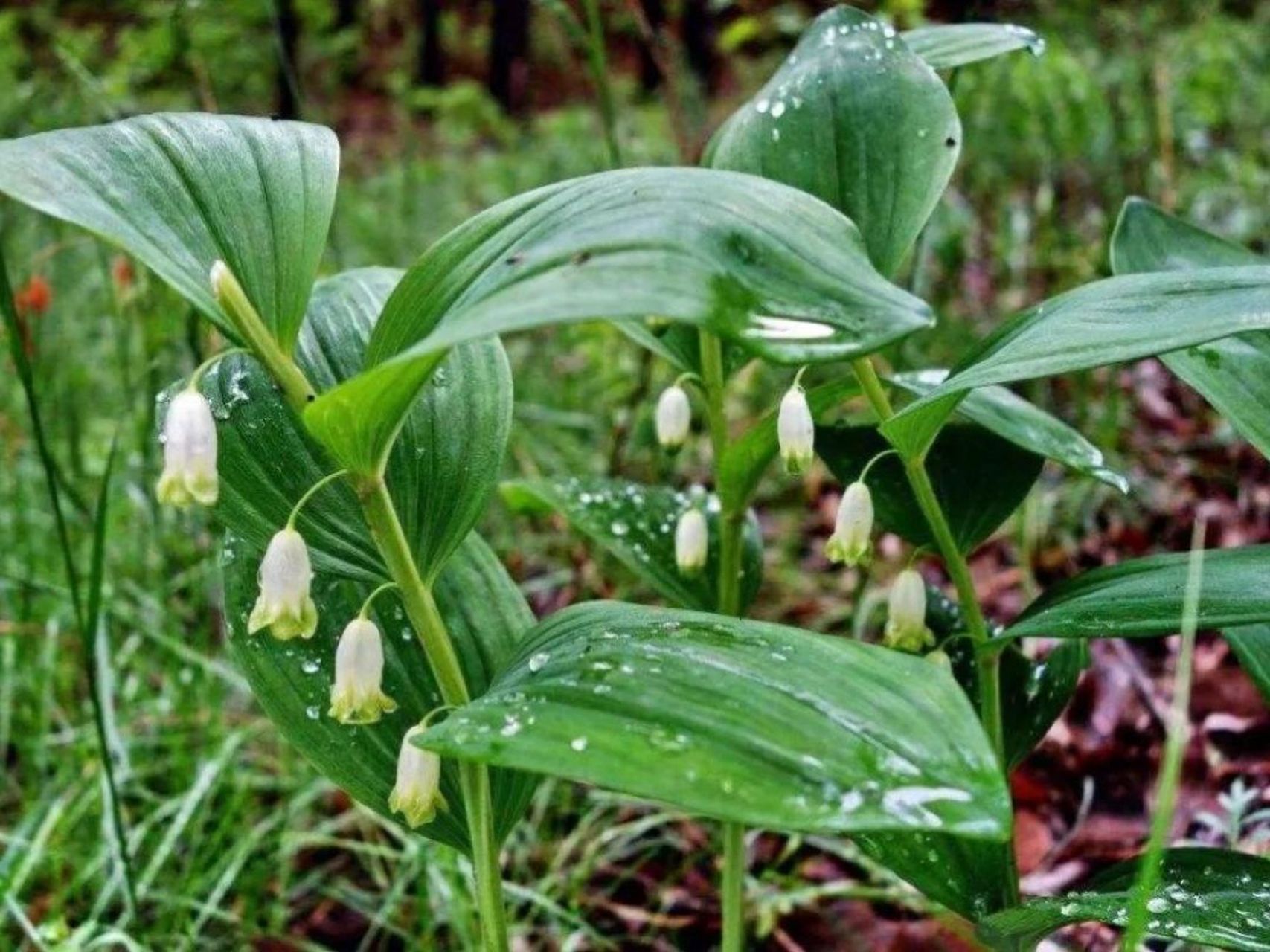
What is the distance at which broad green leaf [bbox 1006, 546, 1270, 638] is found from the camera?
943 mm

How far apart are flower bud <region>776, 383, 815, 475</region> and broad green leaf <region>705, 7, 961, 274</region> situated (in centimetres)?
16

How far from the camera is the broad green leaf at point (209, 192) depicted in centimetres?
84

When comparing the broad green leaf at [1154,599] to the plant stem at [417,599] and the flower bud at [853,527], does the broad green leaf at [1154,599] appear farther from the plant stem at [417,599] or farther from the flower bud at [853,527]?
the plant stem at [417,599]

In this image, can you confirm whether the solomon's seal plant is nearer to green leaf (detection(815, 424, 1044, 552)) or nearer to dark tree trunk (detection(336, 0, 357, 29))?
green leaf (detection(815, 424, 1044, 552))

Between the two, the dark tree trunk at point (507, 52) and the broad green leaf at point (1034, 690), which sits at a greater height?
the dark tree trunk at point (507, 52)

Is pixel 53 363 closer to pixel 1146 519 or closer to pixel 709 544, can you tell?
pixel 709 544

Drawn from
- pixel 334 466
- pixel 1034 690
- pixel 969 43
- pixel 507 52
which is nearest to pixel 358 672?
pixel 334 466

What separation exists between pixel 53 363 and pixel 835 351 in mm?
2777

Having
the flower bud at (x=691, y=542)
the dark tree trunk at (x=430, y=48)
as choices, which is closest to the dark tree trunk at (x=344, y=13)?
the dark tree trunk at (x=430, y=48)

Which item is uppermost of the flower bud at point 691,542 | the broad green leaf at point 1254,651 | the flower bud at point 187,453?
the flower bud at point 187,453

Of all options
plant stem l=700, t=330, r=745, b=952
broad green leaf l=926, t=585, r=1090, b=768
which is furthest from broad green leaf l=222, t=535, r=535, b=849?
broad green leaf l=926, t=585, r=1090, b=768

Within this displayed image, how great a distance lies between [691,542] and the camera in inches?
52.7

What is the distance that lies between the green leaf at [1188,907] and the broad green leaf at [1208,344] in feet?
1.20

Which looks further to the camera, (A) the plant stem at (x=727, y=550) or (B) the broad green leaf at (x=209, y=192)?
(A) the plant stem at (x=727, y=550)
